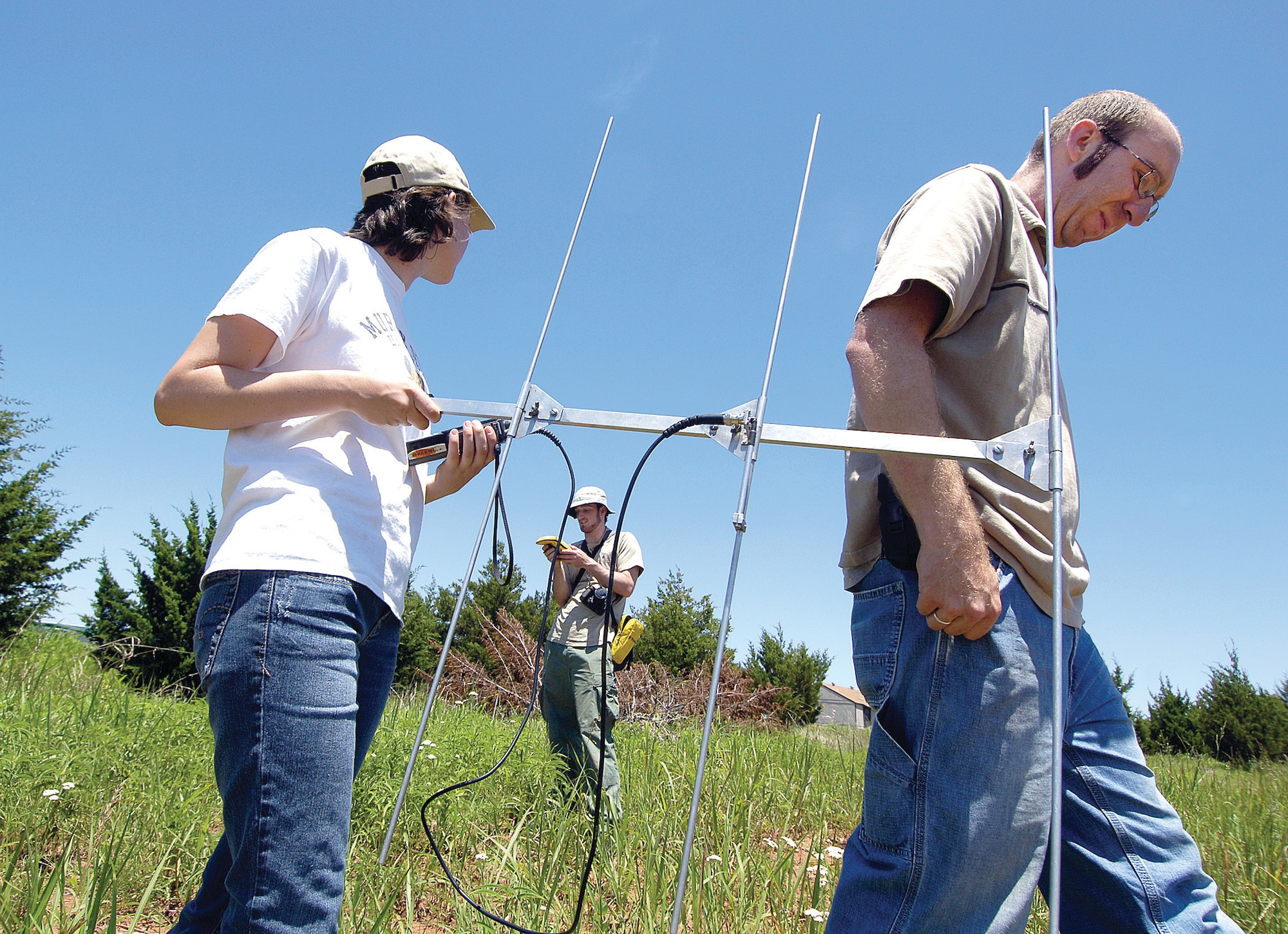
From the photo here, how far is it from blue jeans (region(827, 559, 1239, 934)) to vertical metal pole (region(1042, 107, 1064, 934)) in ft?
0.14

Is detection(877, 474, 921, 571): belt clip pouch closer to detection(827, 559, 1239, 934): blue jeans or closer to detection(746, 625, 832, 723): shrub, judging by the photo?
detection(827, 559, 1239, 934): blue jeans

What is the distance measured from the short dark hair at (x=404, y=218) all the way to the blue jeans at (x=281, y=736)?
0.70m

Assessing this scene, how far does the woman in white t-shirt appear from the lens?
3.14ft

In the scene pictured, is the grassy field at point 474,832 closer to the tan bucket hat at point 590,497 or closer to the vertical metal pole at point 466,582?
the vertical metal pole at point 466,582

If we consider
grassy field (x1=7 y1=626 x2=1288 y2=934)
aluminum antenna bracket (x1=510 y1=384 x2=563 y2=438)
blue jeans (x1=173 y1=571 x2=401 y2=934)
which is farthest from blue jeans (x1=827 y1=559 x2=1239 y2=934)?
grassy field (x1=7 y1=626 x2=1288 y2=934)

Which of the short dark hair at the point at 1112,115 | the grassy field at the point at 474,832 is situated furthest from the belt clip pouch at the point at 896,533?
the grassy field at the point at 474,832

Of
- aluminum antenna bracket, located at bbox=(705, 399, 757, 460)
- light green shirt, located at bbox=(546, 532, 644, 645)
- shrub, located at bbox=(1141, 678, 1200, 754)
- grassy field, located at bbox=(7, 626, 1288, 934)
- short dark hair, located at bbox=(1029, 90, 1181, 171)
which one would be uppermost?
shrub, located at bbox=(1141, 678, 1200, 754)

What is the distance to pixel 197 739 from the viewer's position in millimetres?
3111

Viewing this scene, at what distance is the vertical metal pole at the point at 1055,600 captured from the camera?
0.95 metres

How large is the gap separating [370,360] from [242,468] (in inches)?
10.9

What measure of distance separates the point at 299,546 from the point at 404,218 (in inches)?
27.7

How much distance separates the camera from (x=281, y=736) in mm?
958

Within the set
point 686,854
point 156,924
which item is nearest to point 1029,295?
point 686,854

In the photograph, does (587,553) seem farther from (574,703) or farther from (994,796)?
(994,796)
